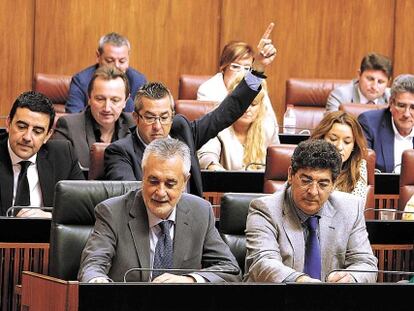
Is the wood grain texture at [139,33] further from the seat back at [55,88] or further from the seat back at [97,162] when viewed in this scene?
the seat back at [97,162]

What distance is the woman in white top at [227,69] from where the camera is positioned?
8.38 m

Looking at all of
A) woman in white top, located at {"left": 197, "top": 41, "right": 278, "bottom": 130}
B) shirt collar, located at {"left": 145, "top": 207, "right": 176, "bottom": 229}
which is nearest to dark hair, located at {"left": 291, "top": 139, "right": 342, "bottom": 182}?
shirt collar, located at {"left": 145, "top": 207, "right": 176, "bottom": 229}

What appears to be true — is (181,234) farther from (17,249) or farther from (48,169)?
(48,169)

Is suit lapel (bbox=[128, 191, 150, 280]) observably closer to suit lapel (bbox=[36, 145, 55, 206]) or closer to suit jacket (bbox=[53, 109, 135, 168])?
suit lapel (bbox=[36, 145, 55, 206])

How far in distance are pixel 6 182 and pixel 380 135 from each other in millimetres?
2983

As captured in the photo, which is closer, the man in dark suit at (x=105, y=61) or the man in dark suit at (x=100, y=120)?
the man in dark suit at (x=100, y=120)

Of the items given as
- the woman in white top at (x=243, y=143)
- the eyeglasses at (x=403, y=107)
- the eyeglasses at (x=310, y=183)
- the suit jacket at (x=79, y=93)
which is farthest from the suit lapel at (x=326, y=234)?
the suit jacket at (x=79, y=93)

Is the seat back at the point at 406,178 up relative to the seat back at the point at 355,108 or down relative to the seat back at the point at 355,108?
down

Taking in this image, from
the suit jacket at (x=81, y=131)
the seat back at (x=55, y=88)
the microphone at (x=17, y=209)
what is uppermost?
the seat back at (x=55, y=88)

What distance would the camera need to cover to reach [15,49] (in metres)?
10.2

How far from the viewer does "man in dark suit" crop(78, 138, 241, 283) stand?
14.7 feet

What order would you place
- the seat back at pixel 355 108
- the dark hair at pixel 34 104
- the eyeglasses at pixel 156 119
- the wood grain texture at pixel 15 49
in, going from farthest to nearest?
the wood grain texture at pixel 15 49 < the seat back at pixel 355 108 < the eyeglasses at pixel 156 119 < the dark hair at pixel 34 104

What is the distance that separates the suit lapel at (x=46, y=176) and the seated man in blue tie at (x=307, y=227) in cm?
125

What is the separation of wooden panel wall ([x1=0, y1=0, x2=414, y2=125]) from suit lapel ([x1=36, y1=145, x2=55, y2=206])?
4607mm
